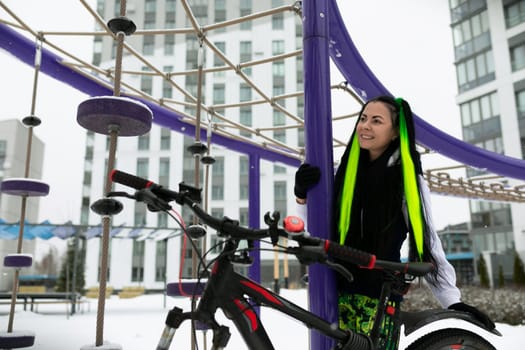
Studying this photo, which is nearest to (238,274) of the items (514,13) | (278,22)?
(514,13)

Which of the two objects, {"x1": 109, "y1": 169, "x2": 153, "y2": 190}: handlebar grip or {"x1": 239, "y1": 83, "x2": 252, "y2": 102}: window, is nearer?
{"x1": 109, "y1": 169, "x2": 153, "y2": 190}: handlebar grip

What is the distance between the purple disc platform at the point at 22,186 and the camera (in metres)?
3.08

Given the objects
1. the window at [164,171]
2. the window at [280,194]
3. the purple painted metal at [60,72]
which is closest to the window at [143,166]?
the window at [164,171]

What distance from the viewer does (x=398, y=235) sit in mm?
1711

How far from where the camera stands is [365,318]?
168cm

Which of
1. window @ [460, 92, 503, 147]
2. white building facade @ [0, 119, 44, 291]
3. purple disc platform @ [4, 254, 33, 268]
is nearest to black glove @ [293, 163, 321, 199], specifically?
purple disc platform @ [4, 254, 33, 268]

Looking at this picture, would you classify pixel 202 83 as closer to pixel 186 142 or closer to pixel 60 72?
pixel 60 72

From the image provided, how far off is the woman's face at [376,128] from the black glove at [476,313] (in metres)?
0.67

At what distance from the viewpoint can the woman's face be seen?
5.89 ft

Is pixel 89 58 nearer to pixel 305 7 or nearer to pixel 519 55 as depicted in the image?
pixel 519 55

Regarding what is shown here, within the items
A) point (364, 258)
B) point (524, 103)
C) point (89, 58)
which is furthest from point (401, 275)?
point (89, 58)

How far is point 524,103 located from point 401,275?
19.9 metres

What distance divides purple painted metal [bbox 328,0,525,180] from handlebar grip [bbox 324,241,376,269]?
1474 mm

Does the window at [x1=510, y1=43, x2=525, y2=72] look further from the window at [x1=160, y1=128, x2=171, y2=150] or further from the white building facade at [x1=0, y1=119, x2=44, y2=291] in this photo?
the white building facade at [x1=0, y1=119, x2=44, y2=291]
